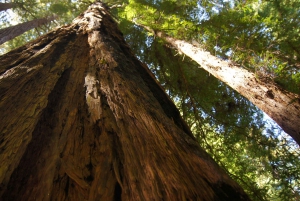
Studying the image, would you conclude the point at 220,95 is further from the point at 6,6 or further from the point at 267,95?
the point at 6,6

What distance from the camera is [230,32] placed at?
4992 millimetres

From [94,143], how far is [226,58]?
5.77 metres

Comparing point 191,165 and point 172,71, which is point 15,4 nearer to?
point 172,71

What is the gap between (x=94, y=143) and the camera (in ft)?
4.42

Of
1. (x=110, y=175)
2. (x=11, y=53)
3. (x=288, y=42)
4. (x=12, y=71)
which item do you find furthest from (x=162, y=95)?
(x=288, y=42)

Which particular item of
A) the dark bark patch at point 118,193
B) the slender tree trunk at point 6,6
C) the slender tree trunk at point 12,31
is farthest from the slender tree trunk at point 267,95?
the slender tree trunk at point 6,6

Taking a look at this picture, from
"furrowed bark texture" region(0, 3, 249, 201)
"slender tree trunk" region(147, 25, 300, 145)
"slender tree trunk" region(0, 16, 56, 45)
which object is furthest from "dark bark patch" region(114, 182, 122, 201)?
"slender tree trunk" region(0, 16, 56, 45)

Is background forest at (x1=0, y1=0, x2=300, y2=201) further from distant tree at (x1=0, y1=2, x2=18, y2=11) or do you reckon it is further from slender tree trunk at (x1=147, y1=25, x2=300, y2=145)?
distant tree at (x1=0, y1=2, x2=18, y2=11)

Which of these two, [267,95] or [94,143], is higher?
[94,143]

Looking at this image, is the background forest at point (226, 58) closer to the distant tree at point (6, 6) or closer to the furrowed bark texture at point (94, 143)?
the furrowed bark texture at point (94, 143)

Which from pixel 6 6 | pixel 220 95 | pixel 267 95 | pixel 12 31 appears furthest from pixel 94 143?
pixel 6 6

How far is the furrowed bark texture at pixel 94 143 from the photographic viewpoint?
3.13 ft

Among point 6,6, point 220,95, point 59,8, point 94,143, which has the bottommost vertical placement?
point 220,95

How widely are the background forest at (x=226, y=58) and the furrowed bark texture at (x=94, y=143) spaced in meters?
3.41
